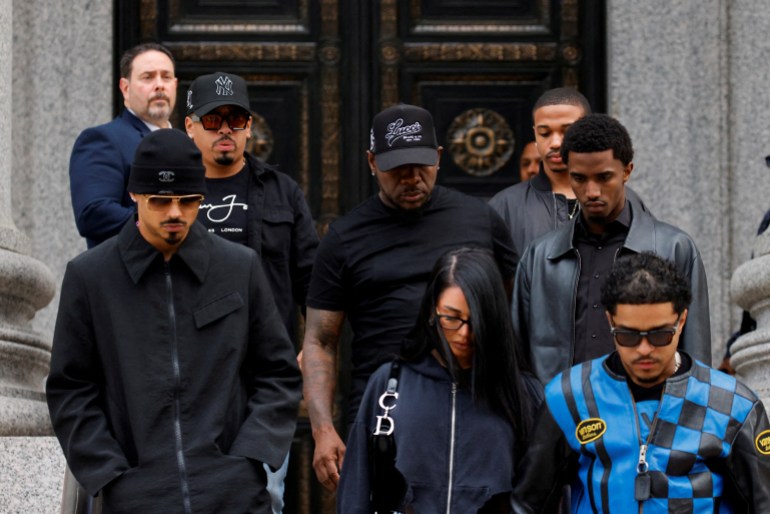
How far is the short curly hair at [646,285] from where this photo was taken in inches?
232

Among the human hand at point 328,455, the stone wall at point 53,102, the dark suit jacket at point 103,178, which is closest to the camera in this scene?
the human hand at point 328,455

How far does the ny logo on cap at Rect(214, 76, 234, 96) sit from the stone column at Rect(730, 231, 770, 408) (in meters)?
2.58

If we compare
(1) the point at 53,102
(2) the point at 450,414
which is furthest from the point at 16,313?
(2) the point at 450,414

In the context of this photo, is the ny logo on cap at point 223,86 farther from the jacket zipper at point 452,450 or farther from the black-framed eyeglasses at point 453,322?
the jacket zipper at point 452,450

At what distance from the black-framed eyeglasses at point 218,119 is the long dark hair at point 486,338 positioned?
65.5 inches

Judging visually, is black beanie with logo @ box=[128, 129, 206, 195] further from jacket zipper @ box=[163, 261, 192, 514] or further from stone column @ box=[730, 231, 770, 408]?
stone column @ box=[730, 231, 770, 408]

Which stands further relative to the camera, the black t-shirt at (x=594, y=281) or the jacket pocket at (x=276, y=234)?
the jacket pocket at (x=276, y=234)

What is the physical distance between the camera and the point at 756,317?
8.77 m

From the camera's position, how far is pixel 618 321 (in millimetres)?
5898

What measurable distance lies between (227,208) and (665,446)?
8.43 ft

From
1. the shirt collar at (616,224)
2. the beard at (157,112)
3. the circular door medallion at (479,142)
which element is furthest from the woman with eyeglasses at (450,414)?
the circular door medallion at (479,142)

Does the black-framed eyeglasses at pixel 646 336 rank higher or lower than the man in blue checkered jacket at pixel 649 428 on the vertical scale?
higher

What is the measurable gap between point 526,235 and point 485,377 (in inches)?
60.9

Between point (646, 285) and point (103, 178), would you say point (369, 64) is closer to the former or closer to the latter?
point (103, 178)
